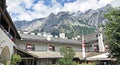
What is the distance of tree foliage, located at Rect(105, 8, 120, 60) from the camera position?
82.8ft

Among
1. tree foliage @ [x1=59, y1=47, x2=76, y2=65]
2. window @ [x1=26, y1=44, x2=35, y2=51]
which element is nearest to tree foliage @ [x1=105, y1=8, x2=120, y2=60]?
tree foliage @ [x1=59, y1=47, x2=76, y2=65]

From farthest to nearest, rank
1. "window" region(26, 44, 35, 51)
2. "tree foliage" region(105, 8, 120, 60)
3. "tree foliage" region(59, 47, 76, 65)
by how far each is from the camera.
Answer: "window" region(26, 44, 35, 51) → "tree foliage" region(59, 47, 76, 65) → "tree foliage" region(105, 8, 120, 60)

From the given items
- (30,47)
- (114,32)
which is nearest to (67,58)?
(30,47)

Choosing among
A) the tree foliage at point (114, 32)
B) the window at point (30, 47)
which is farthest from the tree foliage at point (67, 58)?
the tree foliage at point (114, 32)

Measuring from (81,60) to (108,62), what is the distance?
8.75 metres

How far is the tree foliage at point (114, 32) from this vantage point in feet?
82.8

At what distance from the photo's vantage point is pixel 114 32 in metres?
25.4

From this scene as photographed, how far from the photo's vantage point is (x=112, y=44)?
25484 millimetres

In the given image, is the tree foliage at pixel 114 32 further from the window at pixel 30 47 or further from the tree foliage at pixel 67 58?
the window at pixel 30 47

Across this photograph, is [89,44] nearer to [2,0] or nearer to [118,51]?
[118,51]

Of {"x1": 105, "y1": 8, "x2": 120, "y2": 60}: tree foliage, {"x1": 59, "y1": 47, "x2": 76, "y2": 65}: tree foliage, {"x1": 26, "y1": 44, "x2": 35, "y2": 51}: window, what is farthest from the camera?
{"x1": 26, "y1": 44, "x2": 35, "y2": 51}: window

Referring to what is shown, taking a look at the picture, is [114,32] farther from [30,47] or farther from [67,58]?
[30,47]

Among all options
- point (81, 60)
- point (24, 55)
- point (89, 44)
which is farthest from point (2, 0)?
point (89, 44)

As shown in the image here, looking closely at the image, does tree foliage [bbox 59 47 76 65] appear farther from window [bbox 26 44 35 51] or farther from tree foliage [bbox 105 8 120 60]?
tree foliage [bbox 105 8 120 60]
